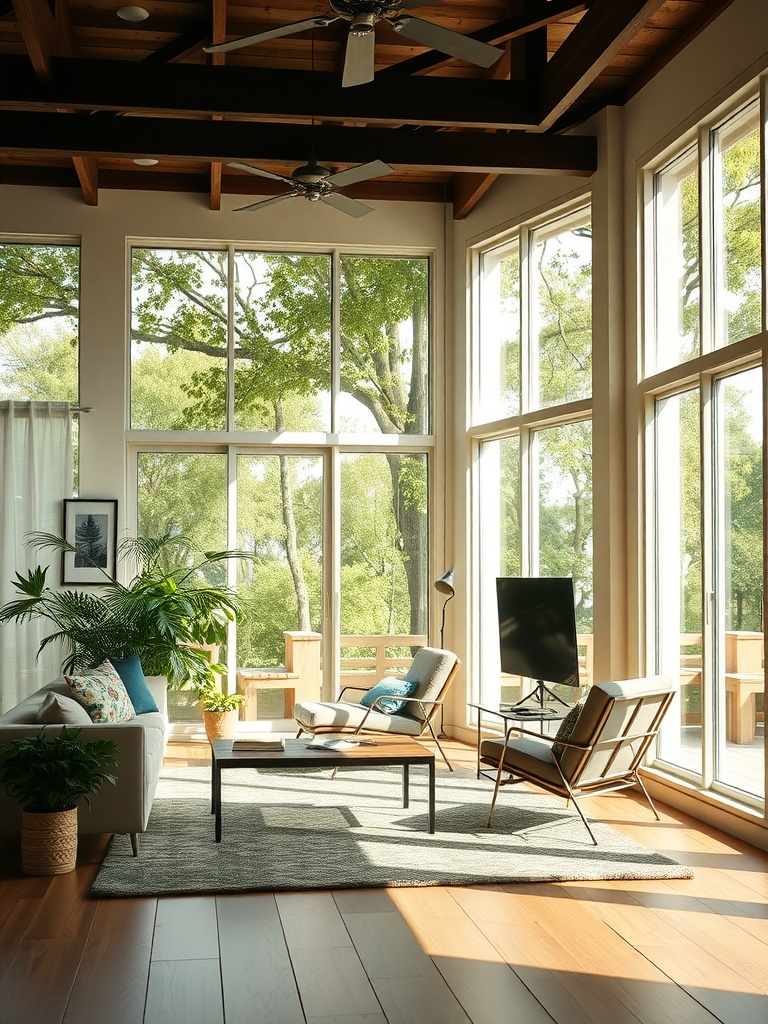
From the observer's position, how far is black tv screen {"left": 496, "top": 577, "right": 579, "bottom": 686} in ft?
20.3

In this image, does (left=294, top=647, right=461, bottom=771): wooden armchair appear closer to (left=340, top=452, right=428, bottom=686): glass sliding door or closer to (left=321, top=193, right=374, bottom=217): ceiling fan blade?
(left=340, top=452, right=428, bottom=686): glass sliding door

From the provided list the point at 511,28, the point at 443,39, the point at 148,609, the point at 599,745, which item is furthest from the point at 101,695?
the point at 511,28

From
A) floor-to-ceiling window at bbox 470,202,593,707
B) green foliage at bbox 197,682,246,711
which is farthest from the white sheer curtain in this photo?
floor-to-ceiling window at bbox 470,202,593,707

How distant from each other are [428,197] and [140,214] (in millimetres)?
2384

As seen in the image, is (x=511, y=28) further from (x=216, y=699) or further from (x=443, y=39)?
(x=216, y=699)

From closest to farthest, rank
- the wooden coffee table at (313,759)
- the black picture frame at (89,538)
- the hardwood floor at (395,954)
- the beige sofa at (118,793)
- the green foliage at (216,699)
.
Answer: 1. the hardwood floor at (395,954)
2. the beige sofa at (118,793)
3. the wooden coffee table at (313,759)
4. the green foliage at (216,699)
5. the black picture frame at (89,538)

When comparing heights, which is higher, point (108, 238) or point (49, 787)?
point (108, 238)

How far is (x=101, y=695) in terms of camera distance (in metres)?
5.29

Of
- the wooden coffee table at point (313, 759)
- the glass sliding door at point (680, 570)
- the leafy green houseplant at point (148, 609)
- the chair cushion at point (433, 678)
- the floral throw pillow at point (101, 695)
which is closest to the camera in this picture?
the wooden coffee table at point (313, 759)

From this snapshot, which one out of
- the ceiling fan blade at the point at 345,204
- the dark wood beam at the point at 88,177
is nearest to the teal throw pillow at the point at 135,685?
the ceiling fan blade at the point at 345,204

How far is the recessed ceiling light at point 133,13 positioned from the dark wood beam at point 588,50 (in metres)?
2.37

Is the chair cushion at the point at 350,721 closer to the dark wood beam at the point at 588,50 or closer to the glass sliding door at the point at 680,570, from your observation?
the glass sliding door at the point at 680,570

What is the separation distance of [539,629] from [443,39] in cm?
365

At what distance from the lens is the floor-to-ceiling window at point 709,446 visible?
209 inches
